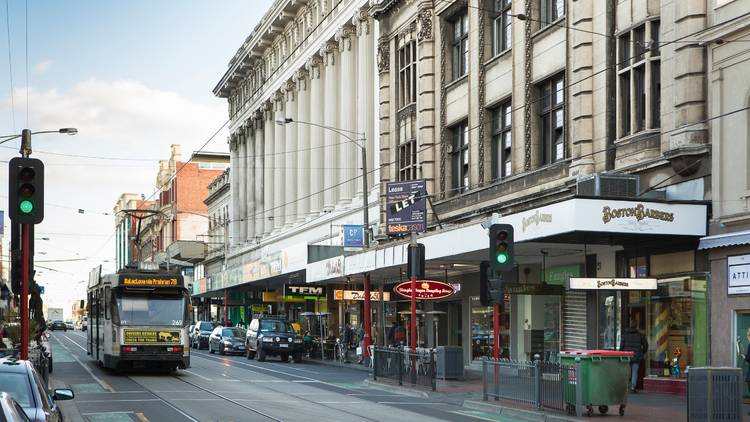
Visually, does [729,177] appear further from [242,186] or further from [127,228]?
[127,228]

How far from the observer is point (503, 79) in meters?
36.8

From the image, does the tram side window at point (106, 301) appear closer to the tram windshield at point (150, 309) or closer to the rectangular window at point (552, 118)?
the tram windshield at point (150, 309)

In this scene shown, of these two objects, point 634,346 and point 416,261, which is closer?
point 634,346

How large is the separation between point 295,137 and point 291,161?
150cm

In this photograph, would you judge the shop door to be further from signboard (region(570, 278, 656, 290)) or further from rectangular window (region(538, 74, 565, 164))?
rectangular window (region(538, 74, 565, 164))

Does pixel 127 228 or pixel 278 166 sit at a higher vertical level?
pixel 278 166

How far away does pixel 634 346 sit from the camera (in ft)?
88.1

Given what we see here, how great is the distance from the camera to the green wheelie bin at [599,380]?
812 inches

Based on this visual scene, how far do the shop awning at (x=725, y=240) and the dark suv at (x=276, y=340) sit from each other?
24.8 meters

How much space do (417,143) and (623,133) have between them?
1488cm

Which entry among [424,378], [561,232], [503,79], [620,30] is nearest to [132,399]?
[424,378]

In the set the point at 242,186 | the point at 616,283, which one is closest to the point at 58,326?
the point at 242,186

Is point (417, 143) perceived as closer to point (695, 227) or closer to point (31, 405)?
point (695, 227)

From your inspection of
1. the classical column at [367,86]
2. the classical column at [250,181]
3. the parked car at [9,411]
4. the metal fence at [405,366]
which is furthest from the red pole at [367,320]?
the classical column at [250,181]
